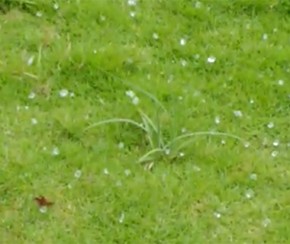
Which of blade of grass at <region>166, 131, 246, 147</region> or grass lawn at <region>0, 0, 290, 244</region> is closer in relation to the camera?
grass lawn at <region>0, 0, 290, 244</region>

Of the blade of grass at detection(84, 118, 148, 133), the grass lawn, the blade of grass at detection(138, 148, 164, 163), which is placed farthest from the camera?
the blade of grass at detection(84, 118, 148, 133)

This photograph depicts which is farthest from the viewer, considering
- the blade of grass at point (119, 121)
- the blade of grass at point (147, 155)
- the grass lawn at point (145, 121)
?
the blade of grass at point (119, 121)

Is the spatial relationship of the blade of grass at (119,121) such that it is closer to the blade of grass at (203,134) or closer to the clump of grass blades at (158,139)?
the clump of grass blades at (158,139)

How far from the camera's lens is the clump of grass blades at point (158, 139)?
13.9 ft

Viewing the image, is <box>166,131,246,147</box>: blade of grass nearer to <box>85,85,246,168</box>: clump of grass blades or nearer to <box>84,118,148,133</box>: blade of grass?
<box>85,85,246,168</box>: clump of grass blades

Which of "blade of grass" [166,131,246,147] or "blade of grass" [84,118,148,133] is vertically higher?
"blade of grass" [166,131,246,147]

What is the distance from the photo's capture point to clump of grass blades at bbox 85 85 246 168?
167 inches

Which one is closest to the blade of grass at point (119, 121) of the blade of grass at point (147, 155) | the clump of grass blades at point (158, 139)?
the clump of grass blades at point (158, 139)

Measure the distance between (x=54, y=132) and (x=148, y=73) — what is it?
718mm

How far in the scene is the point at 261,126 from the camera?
4555mm

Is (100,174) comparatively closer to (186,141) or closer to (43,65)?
(186,141)

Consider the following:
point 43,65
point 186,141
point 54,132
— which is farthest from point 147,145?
point 43,65

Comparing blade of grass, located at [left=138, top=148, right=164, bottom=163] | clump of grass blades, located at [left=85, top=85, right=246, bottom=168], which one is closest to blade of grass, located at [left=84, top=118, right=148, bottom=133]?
clump of grass blades, located at [left=85, top=85, right=246, bottom=168]

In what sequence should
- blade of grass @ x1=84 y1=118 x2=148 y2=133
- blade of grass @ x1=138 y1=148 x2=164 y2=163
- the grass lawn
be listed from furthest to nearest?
blade of grass @ x1=84 y1=118 x2=148 y2=133
blade of grass @ x1=138 y1=148 x2=164 y2=163
the grass lawn
